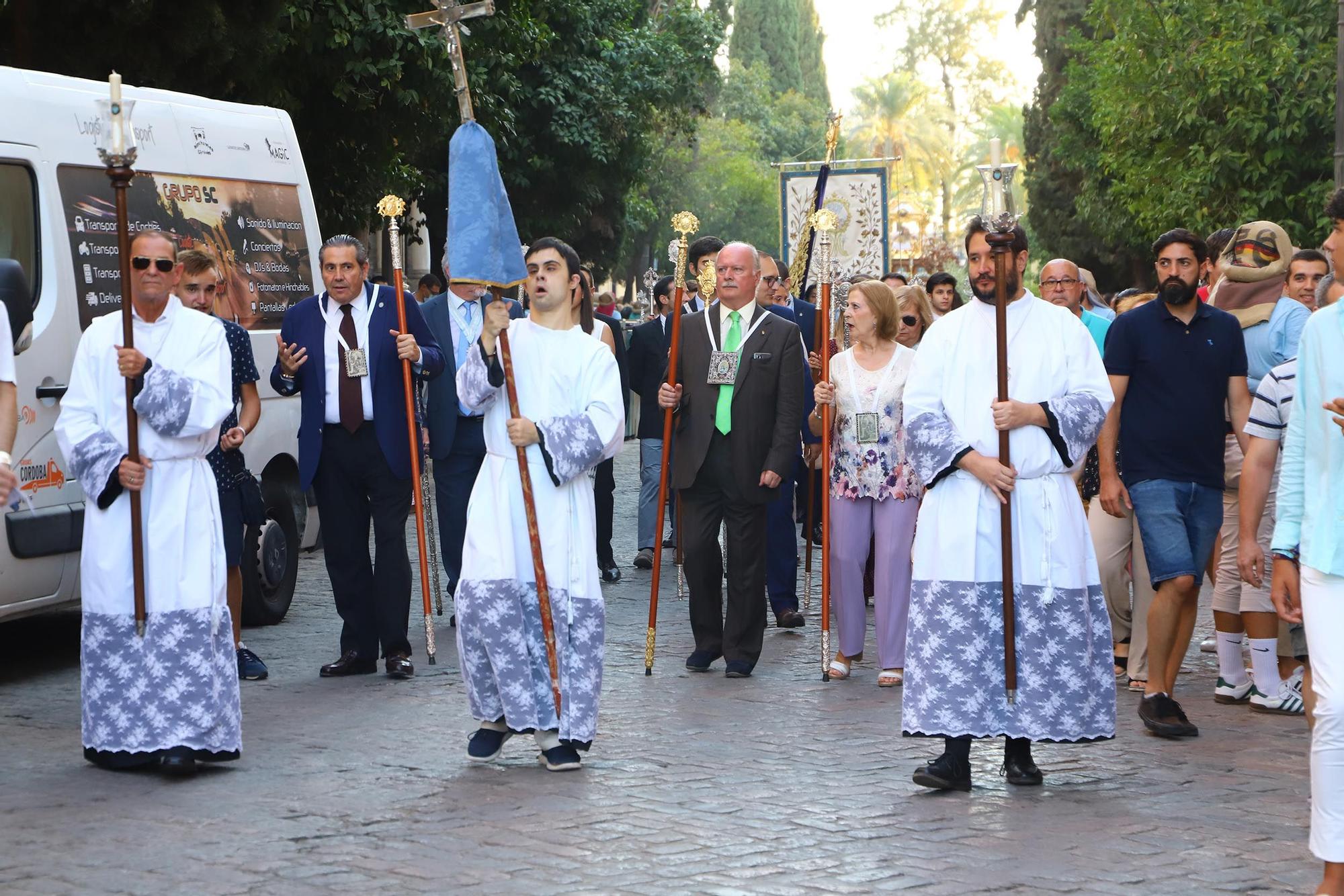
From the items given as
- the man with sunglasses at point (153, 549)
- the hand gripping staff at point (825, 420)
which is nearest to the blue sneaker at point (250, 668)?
the man with sunglasses at point (153, 549)

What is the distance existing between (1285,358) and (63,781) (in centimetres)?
558

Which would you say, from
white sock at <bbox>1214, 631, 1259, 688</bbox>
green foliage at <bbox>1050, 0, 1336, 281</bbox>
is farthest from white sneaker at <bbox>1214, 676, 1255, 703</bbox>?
green foliage at <bbox>1050, 0, 1336, 281</bbox>

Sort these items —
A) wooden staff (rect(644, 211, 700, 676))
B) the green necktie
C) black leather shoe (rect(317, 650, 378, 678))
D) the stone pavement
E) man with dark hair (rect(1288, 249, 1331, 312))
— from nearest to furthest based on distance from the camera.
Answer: the stone pavement, man with dark hair (rect(1288, 249, 1331, 312)), black leather shoe (rect(317, 650, 378, 678)), wooden staff (rect(644, 211, 700, 676)), the green necktie

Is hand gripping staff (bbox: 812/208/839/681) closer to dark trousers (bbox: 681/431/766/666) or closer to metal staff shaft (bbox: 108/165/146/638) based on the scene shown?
dark trousers (bbox: 681/431/766/666)

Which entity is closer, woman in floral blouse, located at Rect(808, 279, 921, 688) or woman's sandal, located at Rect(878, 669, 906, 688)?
woman's sandal, located at Rect(878, 669, 906, 688)

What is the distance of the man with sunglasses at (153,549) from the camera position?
7.11 m

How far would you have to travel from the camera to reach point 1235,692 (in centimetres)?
875

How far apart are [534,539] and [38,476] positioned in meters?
3.02

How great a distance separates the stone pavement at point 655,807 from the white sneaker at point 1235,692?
3.5 inches

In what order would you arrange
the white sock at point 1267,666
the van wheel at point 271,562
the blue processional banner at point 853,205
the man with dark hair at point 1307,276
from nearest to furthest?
the white sock at point 1267,666 → the man with dark hair at point 1307,276 → the van wheel at point 271,562 → the blue processional banner at point 853,205

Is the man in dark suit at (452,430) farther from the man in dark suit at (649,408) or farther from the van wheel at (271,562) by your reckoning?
the man in dark suit at (649,408)

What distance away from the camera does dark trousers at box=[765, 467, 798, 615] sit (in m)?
11.4

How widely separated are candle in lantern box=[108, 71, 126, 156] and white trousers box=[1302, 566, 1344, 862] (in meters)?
4.44

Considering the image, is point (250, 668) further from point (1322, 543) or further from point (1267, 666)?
point (1322, 543)
